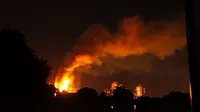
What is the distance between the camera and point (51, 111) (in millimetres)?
29500

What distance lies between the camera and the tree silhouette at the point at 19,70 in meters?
21.1

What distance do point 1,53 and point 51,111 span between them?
10.1 metres

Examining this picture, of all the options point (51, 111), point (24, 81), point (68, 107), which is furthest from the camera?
point (68, 107)

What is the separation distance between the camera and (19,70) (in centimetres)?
2172

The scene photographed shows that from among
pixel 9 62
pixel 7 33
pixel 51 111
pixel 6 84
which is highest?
pixel 7 33

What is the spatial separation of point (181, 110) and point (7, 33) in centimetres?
2703

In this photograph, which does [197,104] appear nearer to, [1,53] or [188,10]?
[188,10]

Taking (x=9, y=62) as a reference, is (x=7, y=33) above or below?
above

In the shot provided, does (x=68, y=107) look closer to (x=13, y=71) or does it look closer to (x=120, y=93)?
(x=13, y=71)

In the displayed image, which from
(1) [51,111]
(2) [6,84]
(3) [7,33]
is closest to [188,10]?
(2) [6,84]

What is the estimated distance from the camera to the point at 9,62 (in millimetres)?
21594

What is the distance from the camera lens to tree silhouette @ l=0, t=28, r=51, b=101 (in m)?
21.1

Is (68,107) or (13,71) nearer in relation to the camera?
(13,71)

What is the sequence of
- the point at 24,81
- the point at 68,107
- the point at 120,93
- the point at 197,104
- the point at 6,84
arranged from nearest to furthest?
the point at 197,104 → the point at 6,84 → the point at 24,81 → the point at 68,107 → the point at 120,93
